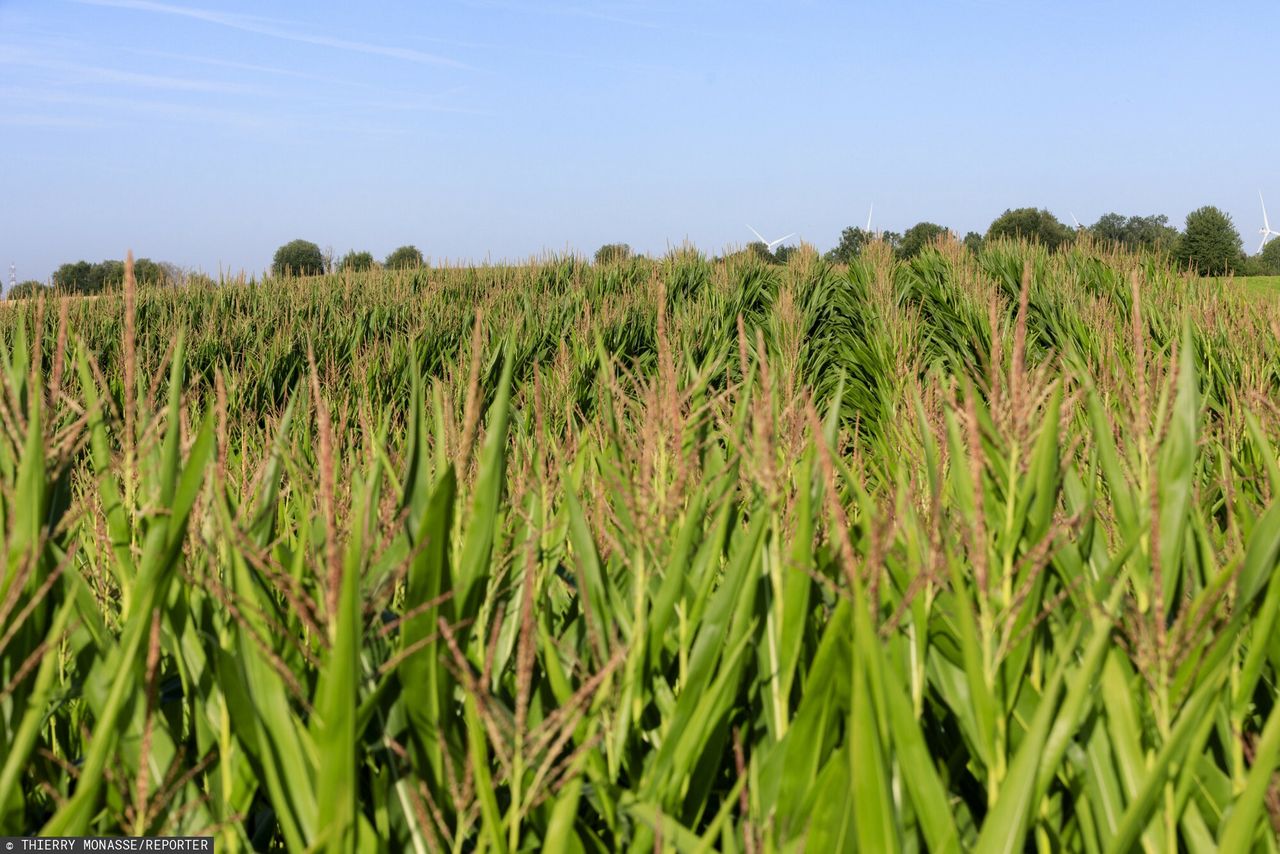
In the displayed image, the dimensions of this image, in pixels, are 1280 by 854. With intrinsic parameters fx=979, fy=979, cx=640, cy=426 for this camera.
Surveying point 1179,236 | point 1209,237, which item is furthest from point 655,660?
point 1179,236

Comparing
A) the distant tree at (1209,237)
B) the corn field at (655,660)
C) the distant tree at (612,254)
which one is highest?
the distant tree at (1209,237)

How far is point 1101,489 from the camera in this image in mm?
3471

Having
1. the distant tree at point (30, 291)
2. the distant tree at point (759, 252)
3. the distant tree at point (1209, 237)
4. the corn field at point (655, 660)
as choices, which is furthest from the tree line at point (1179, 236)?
the corn field at point (655, 660)

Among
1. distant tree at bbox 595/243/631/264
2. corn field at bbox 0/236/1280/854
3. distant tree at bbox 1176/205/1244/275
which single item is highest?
distant tree at bbox 1176/205/1244/275

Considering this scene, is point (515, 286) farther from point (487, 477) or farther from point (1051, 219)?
point (1051, 219)

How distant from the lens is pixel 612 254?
15.9 m

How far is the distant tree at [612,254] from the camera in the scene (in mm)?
15239

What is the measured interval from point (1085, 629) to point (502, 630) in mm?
691

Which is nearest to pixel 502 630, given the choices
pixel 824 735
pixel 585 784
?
pixel 585 784

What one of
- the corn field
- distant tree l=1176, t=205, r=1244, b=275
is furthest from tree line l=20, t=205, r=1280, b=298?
the corn field

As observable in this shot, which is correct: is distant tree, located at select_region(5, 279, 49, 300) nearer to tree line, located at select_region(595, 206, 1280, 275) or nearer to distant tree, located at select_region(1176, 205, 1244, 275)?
tree line, located at select_region(595, 206, 1280, 275)

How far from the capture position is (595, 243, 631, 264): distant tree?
600 inches

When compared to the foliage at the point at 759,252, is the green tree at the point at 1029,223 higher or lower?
higher

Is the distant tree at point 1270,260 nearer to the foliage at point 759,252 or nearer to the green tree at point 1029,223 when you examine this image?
the green tree at point 1029,223
